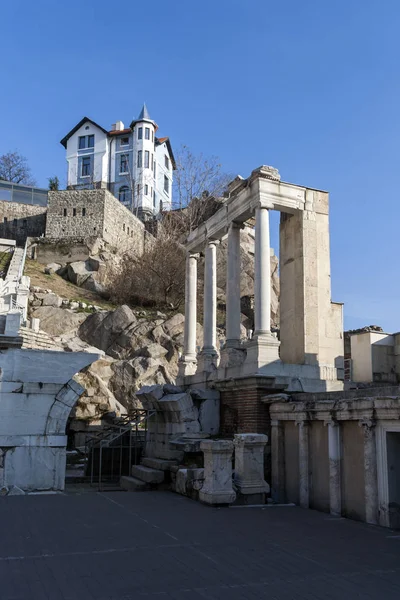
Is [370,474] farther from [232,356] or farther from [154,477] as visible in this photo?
[232,356]

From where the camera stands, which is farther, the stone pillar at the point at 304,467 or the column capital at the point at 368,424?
the stone pillar at the point at 304,467

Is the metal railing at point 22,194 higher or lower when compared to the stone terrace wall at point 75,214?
higher

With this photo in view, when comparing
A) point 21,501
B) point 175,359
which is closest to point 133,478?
point 21,501

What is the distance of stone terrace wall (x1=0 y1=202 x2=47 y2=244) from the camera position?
56312mm

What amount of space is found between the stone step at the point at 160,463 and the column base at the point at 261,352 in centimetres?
240

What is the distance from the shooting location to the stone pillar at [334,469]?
8.24m

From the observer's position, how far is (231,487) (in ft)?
30.0

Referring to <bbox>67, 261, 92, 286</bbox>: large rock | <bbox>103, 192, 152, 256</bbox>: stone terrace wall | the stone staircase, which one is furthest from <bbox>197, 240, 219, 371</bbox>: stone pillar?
<bbox>103, 192, 152, 256</bbox>: stone terrace wall

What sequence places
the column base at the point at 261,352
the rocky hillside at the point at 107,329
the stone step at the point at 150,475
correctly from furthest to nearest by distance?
1. the rocky hillside at the point at 107,329
2. the column base at the point at 261,352
3. the stone step at the point at 150,475

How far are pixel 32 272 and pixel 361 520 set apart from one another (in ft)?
122

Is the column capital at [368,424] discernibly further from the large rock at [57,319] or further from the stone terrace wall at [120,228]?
the stone terrace wall at [120,228]

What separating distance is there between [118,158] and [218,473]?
203ft

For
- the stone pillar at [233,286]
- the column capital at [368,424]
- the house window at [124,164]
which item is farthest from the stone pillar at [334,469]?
the house window at [124,164]

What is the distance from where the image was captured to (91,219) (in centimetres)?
5091
